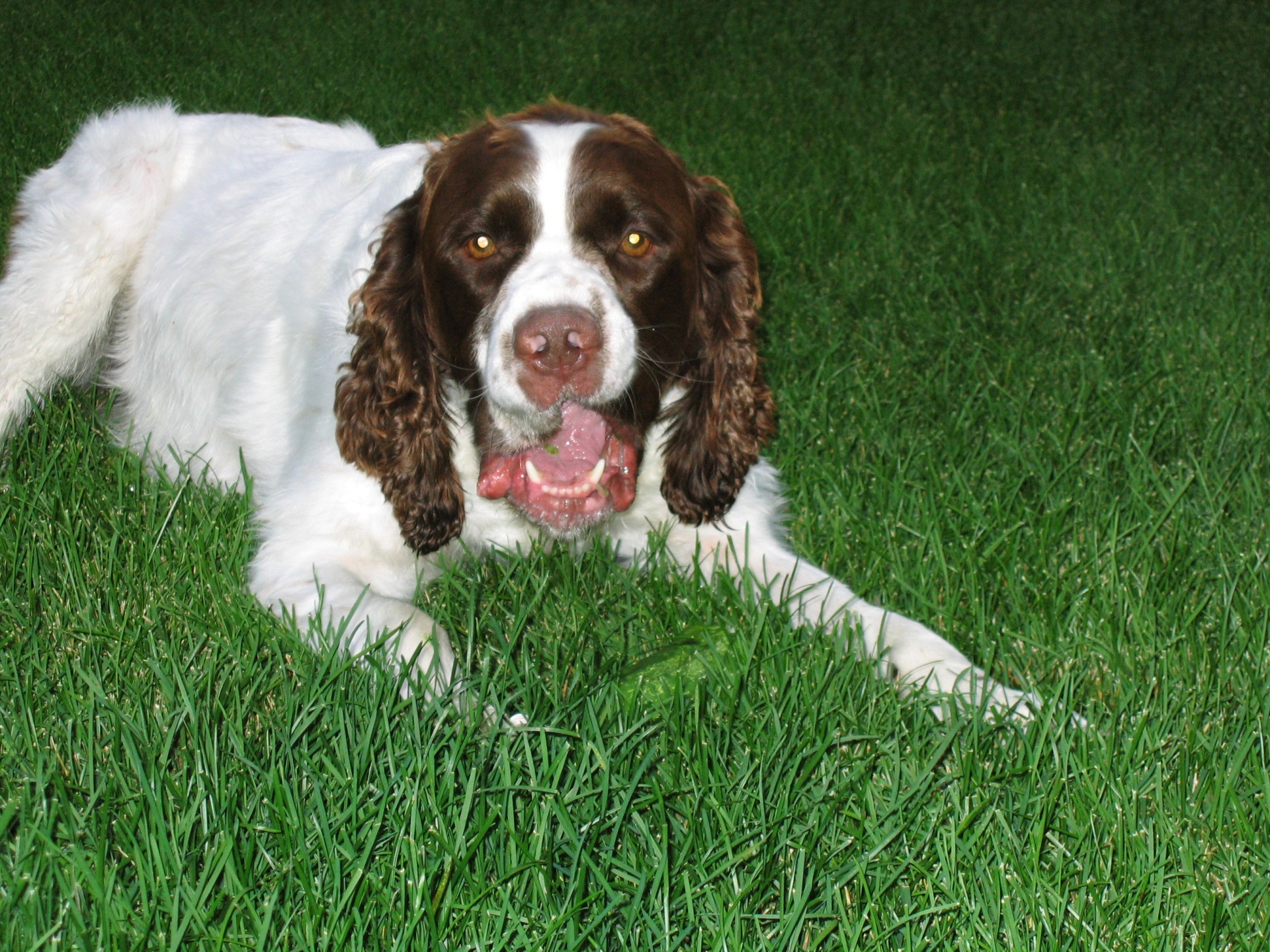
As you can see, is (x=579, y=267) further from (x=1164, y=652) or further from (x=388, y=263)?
(x=1164, y=652)

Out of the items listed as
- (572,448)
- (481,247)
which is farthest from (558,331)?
(572,448)

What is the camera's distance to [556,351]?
102 inches

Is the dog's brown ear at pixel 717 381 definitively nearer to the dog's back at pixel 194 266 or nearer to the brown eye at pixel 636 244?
the brown eye at pixel 636 244

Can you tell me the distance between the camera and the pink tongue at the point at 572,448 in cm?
A: 301

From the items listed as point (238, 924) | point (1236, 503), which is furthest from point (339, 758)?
point (1236, 503)

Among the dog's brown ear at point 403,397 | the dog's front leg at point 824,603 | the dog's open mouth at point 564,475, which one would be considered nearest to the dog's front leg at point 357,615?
the dog's brown ear at point 403,397

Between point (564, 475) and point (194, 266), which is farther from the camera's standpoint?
point (194, 266)

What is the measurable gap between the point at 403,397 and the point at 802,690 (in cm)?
121

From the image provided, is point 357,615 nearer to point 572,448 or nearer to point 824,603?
point 572,448

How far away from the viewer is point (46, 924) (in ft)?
5.85

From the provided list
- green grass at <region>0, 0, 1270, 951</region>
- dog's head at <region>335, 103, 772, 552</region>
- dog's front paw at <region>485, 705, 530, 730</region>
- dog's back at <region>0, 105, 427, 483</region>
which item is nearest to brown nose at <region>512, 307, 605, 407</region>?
dog's head at <region>335, 103, 772, 552</region>

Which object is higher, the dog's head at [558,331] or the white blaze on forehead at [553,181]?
the white blaze on forehead at [553,181]

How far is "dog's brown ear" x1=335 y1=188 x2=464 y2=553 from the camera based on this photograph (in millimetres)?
3025

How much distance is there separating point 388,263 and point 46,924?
172 cm
